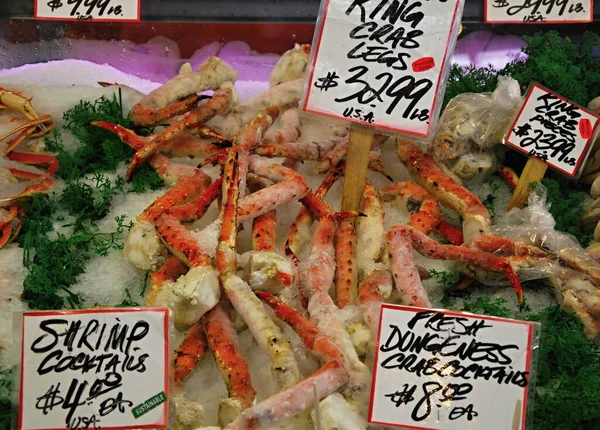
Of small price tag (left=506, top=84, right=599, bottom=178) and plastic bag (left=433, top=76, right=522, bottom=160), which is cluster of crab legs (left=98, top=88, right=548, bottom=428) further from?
small price tag (left=506, top=84, right=599, bottom=178)

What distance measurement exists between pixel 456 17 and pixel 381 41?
234mm

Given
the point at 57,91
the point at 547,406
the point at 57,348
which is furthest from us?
the point at 57,91

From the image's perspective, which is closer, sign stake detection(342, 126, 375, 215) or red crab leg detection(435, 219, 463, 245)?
sign stake detection(342, 126, 375, 215)

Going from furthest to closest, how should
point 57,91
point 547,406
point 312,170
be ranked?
1. point 57,91
2. point 312,170
3. point 547,406

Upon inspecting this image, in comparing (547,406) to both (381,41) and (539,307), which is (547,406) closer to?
(539,307)

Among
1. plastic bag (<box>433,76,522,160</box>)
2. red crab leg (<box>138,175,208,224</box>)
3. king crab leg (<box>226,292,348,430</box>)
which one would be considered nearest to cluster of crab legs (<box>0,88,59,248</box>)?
red crab leg (<box>138,175,208,224</box>)

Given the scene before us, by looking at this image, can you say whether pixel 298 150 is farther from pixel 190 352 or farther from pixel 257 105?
pixel 190 352

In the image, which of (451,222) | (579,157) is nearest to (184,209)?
(451,222)

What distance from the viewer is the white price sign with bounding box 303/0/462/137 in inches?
79.2

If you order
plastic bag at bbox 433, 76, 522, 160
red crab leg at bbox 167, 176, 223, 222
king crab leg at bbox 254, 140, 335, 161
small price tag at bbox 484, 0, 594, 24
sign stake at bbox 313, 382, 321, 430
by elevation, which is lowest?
sign stake at bbox 313, 382, 321, 430

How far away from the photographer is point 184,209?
7.17ft

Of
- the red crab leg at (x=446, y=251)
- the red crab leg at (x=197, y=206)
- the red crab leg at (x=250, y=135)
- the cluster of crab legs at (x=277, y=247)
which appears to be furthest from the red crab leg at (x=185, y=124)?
the red crab leg at (x=446, y=251)

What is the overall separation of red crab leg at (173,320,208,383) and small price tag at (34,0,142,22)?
4.18ft

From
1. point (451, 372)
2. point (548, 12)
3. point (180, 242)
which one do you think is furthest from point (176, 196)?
point (548, 12)
